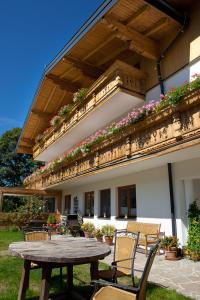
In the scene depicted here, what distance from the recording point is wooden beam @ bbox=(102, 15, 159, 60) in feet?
35.6

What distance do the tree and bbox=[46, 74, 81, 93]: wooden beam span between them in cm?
2863

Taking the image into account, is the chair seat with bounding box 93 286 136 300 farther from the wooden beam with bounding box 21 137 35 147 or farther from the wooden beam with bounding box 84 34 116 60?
the wooden beam with bounding box 21 137 35 147

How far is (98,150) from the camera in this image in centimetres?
1216

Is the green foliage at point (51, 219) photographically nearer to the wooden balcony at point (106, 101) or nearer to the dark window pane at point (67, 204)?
the dark window pane at point (67, 204)

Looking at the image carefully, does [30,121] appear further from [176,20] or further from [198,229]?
[198,229]

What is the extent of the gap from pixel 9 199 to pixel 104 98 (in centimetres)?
3027

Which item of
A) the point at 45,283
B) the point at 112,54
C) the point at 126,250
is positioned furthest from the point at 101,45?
the point at 45,283

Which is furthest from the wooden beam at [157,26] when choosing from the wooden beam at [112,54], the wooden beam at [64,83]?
the wooden beam at [64,83]

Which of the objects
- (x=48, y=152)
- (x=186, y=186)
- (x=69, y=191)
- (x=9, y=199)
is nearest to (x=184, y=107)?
(x=186, y=186)

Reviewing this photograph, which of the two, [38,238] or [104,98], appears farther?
[104,98]

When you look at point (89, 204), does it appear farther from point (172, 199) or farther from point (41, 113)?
point (41, 113)

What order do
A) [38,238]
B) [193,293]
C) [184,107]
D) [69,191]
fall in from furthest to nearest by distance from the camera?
1. [69,191]
2. [184,107]
3. [38,238]
4. [193,293]

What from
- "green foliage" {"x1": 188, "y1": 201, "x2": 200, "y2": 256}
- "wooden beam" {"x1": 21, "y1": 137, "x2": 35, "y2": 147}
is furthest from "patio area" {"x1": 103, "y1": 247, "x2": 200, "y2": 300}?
"wooden beam" {"x1": 21, "y1": 137, "x2": 35, "y2": 147}

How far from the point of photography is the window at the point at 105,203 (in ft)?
48.3
